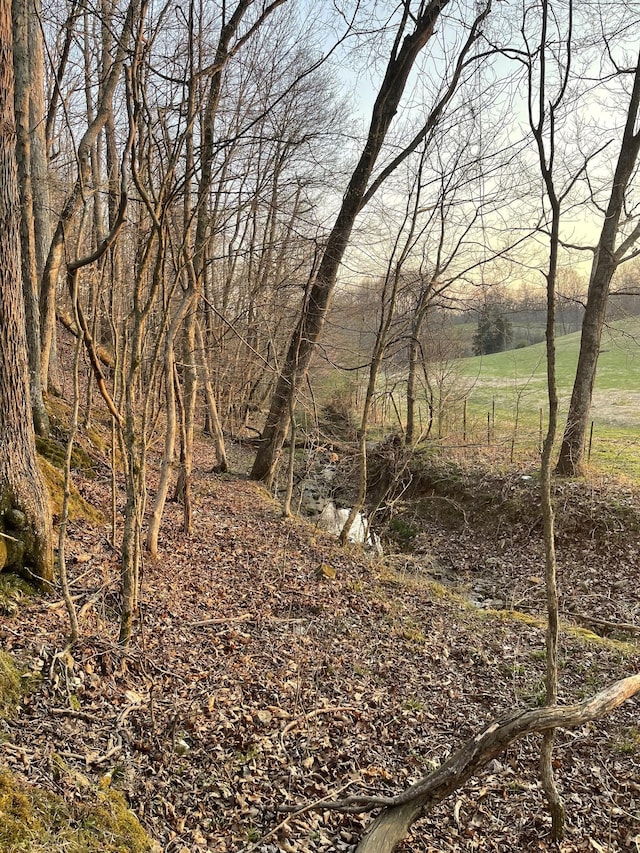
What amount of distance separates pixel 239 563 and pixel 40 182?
566cm

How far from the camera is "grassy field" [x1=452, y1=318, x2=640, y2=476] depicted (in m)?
12.0

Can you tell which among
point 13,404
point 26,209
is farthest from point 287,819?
point 26,209

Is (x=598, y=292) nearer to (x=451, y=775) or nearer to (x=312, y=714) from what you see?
(x=312, y=714)

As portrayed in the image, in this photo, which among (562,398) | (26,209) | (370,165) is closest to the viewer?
(26,209)

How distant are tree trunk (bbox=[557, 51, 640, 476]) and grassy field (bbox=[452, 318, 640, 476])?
0.56 m

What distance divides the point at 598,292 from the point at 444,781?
31.3 ft

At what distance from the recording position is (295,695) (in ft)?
13.5

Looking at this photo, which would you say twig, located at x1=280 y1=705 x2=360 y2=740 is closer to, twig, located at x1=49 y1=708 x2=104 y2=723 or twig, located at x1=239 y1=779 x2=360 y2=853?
twig, located at x1=239 y1=779 x2=360 y2=853

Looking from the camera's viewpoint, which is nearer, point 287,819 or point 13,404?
point 287,819

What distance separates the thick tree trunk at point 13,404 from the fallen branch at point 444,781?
2.54m

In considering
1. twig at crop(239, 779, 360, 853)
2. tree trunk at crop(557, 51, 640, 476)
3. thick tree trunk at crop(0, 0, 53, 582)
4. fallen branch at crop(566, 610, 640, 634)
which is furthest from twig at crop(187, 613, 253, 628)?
tree trunk at crop(557, 51, 640, 476)

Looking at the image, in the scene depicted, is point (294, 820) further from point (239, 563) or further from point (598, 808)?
point (239, 563)

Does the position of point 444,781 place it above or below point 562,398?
below

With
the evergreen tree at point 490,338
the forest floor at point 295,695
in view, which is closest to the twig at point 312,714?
the forest floor at point 295,695
